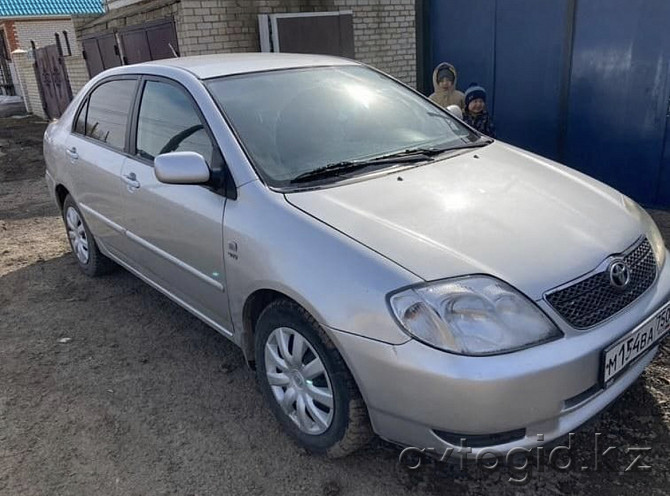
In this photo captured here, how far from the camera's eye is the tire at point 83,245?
4359 mm

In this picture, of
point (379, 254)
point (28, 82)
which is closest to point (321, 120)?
point (379, 254)

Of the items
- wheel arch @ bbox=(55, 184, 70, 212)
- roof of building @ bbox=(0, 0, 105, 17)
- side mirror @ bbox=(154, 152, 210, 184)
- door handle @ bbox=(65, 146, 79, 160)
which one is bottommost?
wheel arch @ bbox=(55, 184, 70, 212)

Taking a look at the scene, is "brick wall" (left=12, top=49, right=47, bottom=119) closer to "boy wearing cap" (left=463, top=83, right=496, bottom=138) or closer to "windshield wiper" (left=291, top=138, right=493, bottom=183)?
"boy wearing cap" (left=463, top=83, right=496, bottom=138)

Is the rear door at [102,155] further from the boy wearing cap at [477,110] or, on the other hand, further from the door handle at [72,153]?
the boy wearing cap at [477,110]

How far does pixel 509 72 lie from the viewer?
A: 20.0ft

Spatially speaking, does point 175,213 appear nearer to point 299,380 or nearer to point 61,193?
point 299,380

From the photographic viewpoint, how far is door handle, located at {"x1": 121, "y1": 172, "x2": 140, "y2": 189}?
3234 mm

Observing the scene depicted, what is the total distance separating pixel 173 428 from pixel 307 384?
81 centimetres

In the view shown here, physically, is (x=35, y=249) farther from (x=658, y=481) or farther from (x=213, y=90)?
(x=658, y=481)

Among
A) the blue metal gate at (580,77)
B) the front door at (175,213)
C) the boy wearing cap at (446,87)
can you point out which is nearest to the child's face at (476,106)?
the boy wearing cap at (446,87)

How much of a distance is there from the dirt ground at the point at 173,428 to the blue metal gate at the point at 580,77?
274 cm

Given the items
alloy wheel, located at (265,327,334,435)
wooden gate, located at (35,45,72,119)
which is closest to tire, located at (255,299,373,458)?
alloy wheel, located at (265,327,334,435)

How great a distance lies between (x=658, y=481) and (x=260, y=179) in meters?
2.01

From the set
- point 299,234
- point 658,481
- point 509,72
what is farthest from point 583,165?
point 299,234
